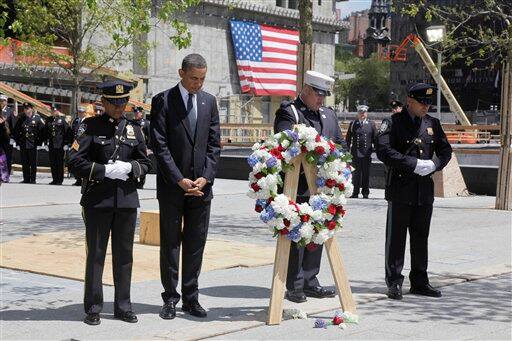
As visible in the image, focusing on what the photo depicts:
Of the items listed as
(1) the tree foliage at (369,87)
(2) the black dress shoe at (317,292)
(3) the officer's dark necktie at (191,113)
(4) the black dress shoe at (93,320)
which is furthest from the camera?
(1) the tree foliage at (369,87)

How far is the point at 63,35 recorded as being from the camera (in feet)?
113

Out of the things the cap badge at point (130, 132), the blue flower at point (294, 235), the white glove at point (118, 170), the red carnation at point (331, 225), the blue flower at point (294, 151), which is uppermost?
the cap badge at point (130, 132)

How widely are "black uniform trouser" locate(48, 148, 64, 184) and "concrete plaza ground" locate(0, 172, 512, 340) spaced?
30.2 ft

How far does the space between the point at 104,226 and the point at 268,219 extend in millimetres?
1337

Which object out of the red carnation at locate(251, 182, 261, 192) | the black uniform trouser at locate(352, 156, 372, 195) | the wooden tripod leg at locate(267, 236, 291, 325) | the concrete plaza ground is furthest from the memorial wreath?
the black uniform trouser at locate(352, 156, 372, 195)

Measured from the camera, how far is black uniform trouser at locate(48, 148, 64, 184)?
24625 millimetres

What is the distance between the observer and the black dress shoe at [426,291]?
913 centimetres

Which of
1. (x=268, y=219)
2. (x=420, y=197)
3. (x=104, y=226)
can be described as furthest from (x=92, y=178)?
(x=420, y=197)

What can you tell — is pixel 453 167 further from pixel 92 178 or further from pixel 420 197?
pixel 92 178

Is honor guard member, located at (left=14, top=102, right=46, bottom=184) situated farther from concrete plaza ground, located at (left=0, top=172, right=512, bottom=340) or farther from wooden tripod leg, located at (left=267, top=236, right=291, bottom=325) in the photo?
wooden tripod leg, located at (left=267, top=236, right=291, bottom=325)

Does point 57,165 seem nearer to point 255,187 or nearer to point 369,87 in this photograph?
point 255,187

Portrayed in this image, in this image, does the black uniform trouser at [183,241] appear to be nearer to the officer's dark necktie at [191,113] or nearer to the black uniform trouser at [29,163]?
the officer's dark necktie at [191,113]

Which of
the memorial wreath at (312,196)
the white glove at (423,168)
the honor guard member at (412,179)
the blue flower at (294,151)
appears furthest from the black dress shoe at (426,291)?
the blue flower at (294,151)

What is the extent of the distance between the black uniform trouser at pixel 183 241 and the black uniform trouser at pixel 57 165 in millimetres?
17178
